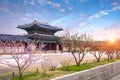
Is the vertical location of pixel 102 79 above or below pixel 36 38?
below

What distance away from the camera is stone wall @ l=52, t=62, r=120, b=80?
8.93 metres

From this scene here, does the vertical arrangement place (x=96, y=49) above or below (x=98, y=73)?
above

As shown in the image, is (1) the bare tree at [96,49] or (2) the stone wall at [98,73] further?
(1) the bare tree at [96,49]

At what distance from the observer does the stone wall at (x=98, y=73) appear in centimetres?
893

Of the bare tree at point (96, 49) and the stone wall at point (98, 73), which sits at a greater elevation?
the bare tree at point (96, 49)

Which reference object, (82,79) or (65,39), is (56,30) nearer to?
(65,39)

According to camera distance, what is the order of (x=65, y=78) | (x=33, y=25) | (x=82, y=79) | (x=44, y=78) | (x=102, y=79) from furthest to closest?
1. (x=33, y=25)
2. (x=102, y=79)
3. (x=44, y=78)
4. (x=82, y=79)
5. (x=65, y=78)

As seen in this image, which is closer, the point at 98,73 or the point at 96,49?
the point at 98,73

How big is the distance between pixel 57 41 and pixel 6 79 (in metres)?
42.0

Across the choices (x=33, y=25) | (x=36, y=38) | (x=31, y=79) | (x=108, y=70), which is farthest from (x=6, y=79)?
(x=33, y=25)

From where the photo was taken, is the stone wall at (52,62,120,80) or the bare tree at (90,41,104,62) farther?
the bare tree at (90,41,104,62)

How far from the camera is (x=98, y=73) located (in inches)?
473

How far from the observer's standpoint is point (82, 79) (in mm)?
9711

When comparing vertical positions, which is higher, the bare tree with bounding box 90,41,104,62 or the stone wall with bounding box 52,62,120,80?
the bare tree with bounding box 90,41,104,62
